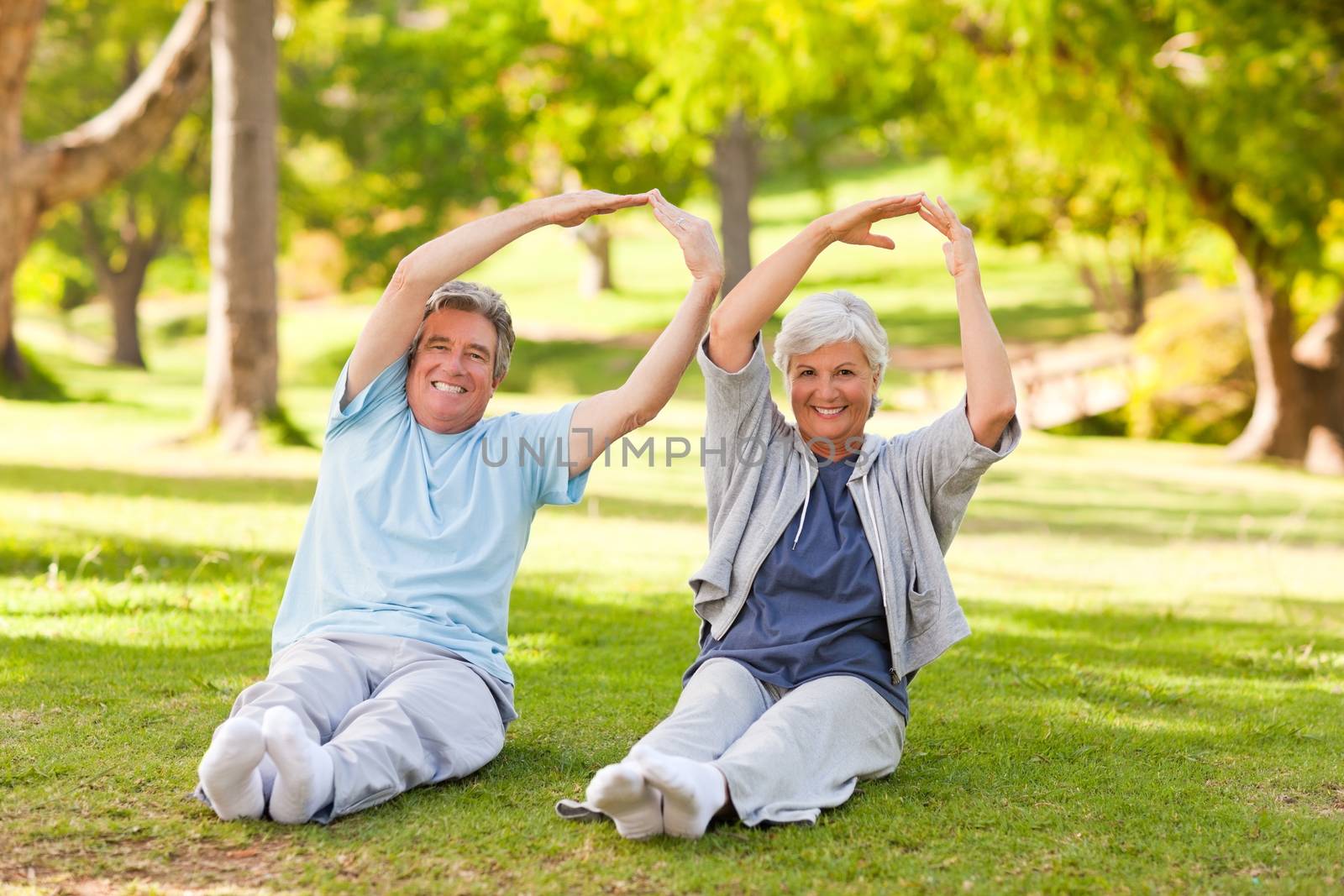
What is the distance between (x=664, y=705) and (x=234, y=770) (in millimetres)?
1791

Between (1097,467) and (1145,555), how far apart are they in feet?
19.0

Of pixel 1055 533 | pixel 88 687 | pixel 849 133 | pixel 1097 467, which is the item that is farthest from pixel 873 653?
pixel 849 133

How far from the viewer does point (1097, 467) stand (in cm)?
1459

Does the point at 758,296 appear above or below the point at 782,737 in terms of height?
above

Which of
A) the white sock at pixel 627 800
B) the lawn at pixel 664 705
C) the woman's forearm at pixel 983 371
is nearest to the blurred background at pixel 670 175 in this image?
the lawn at pixel 664 705

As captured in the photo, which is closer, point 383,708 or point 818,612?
point 383,708

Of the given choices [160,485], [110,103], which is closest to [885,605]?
[160,485]

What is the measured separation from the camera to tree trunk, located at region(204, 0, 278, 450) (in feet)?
39.4

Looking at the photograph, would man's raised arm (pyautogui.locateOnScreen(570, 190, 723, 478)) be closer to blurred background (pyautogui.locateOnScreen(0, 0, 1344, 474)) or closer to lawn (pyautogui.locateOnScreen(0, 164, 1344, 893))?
lawn (pyautogui.locateOnScreen(0, 164, 1344, 893))

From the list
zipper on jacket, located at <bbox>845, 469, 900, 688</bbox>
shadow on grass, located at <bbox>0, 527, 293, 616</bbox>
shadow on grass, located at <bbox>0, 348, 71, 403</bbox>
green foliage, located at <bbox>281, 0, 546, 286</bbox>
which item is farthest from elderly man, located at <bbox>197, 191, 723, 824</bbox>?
green foliage, located at <bbox>281, 0, 546, 286</bbox>

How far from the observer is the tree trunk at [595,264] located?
32438mm

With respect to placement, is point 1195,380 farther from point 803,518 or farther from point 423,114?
point 803,518

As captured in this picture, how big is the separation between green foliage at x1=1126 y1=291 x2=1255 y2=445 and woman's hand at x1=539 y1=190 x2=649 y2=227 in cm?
1613

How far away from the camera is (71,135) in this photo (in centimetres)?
1294
